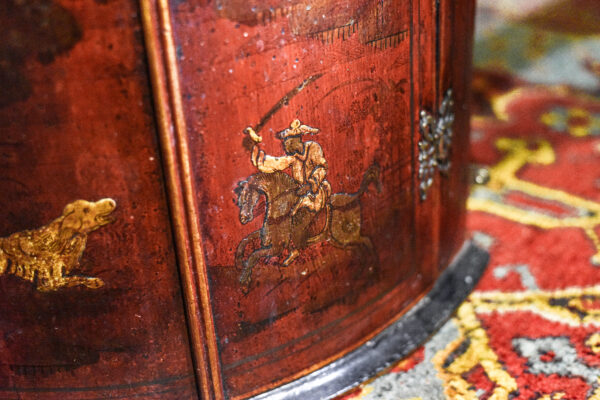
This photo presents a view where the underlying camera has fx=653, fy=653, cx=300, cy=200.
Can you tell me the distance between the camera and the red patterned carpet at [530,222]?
4.05 feet

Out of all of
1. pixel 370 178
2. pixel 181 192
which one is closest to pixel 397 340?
pixel 370 178

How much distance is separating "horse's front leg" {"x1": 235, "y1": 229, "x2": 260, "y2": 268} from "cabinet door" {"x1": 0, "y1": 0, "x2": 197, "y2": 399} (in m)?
0.10

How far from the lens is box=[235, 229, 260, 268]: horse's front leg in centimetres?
101

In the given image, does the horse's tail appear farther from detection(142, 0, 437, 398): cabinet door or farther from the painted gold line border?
the painted gold line border

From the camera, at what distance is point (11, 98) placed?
2.81ft

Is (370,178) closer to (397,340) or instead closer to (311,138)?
(311,138)

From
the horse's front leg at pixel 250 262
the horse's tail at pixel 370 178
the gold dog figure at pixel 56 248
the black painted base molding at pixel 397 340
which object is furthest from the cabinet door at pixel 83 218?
the horse's tail at pixel 370 178

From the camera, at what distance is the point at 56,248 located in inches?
37.0

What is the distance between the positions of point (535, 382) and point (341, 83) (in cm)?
67

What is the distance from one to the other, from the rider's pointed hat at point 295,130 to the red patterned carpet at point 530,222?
52 cm

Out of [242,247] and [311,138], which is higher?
[311,138]

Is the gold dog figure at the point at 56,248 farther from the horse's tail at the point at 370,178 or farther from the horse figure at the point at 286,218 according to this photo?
the horse's tail at the point at 370,178

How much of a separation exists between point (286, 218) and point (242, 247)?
0.09 m

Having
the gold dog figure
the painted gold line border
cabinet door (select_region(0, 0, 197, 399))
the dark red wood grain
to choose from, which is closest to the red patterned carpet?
the dark red wood grain
